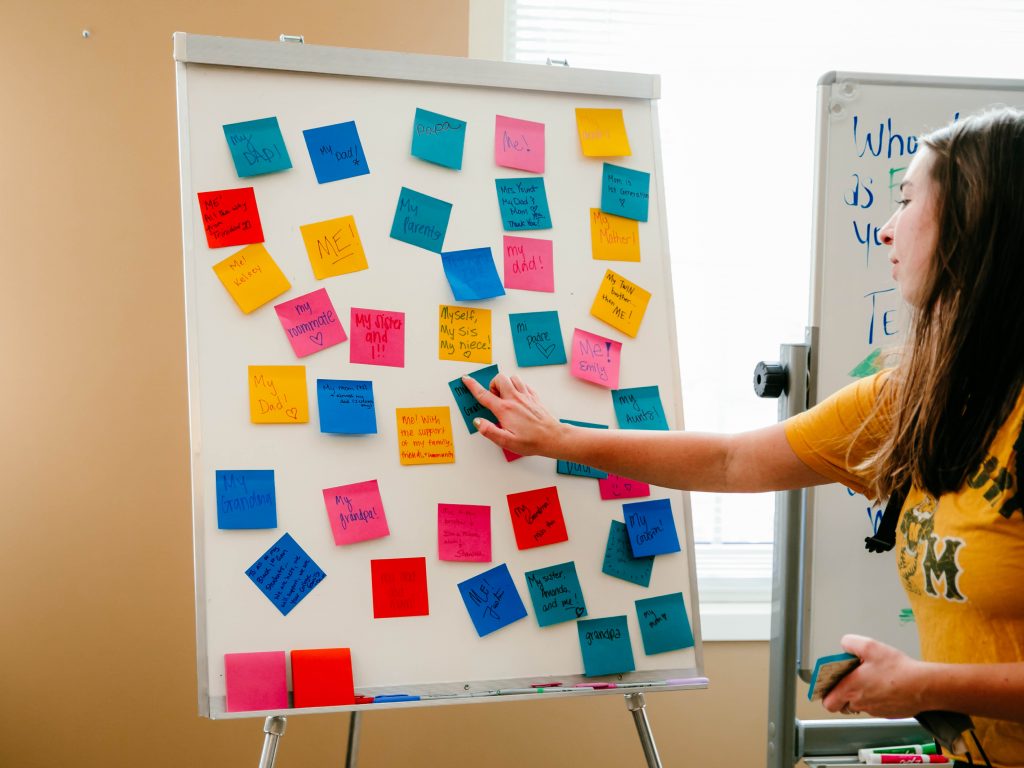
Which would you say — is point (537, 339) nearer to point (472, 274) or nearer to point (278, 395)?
→ point (472, 274)

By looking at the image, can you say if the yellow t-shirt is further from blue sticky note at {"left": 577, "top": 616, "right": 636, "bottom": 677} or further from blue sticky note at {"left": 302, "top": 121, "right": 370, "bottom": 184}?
blue sticky note at {"left": 302, "top": 121, "right": 370, "bottom": 184}

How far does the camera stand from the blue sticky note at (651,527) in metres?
1.42

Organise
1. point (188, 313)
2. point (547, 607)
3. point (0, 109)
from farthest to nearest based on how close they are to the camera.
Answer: point (0, 109), point (547, 607), point (188, 313)

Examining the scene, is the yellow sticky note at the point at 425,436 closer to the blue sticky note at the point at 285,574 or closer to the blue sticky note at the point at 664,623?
the blue sticky note at the point at 285,574

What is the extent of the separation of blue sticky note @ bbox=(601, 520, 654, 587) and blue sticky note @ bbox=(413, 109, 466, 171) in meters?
0.64

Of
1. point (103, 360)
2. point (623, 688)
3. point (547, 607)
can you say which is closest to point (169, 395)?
point (103, 360)

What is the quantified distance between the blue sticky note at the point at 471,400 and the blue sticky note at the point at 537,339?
0.06 meters

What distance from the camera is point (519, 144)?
56.0 inches

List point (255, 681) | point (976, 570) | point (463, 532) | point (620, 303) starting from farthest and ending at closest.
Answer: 1. point (620, 303)
2. point (463, 532)
3. point (255, 681)
4. point (976, 570)

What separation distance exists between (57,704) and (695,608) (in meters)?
1.47

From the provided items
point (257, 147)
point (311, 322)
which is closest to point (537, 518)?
point (311, 322)

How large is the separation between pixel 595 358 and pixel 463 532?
0.35 meters

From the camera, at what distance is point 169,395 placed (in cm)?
196

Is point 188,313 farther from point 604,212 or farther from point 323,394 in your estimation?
point 604,212
